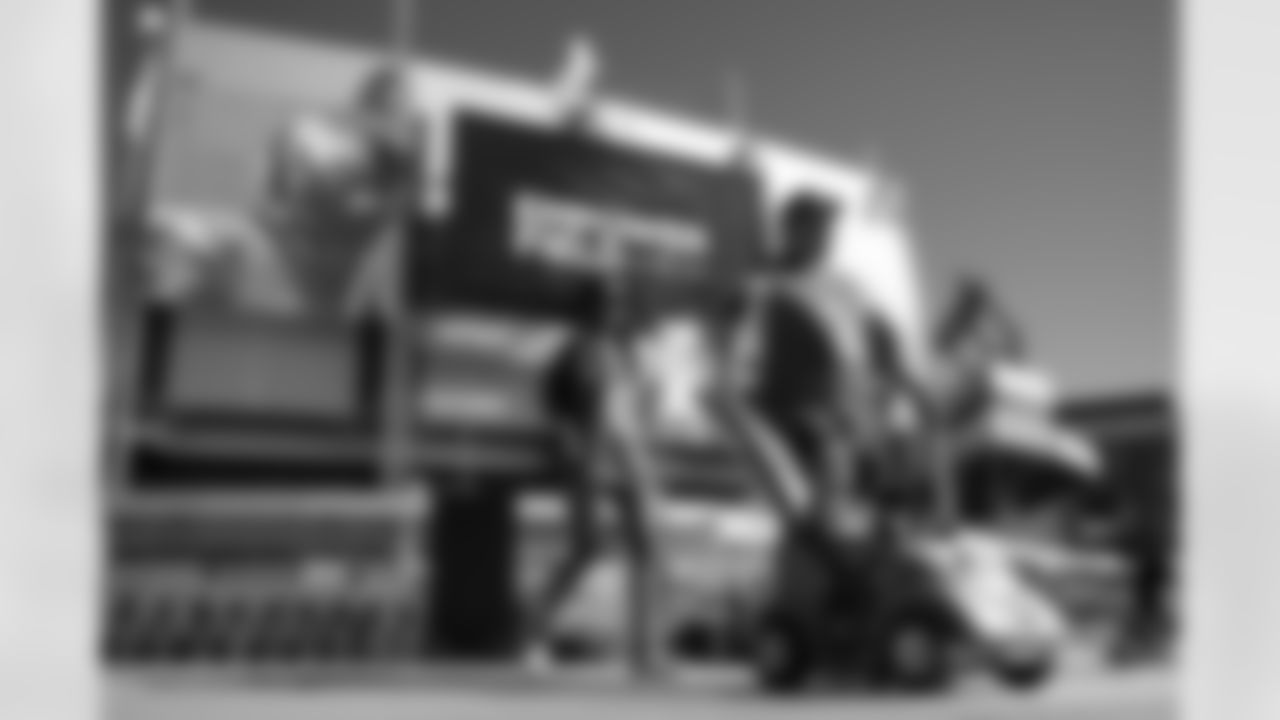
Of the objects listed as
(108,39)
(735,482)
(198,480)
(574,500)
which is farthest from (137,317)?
(735,482)

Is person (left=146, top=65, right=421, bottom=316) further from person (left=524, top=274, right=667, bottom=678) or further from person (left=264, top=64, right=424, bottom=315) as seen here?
person (left=524, top=274, right=667, bottom=678)

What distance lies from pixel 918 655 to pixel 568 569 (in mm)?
554

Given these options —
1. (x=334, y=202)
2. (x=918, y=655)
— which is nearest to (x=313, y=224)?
(x=334, y=202)

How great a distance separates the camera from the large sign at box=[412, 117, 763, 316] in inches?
107

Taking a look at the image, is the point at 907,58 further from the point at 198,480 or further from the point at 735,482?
the point at 198,480

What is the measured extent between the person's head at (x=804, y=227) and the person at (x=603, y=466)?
271 millimetres

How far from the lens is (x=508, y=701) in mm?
2666

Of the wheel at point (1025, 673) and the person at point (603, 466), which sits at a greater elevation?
the person at point (603, 466)

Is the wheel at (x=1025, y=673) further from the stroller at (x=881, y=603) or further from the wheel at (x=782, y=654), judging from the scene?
the wheel at (x=782, y=654)

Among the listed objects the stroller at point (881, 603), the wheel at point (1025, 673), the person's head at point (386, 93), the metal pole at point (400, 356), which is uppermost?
the person's head at point (386, 93)

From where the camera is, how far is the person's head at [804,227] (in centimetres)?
276

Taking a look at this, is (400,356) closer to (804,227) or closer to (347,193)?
(347,193)

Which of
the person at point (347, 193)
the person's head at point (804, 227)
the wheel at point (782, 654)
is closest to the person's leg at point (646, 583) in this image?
the wheel at point (782, 654)

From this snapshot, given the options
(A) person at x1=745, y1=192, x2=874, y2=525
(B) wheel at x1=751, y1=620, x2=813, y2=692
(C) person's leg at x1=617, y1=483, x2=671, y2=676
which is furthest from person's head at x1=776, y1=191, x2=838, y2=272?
(B) wheel at x1=751, y1=620, x2=813, y2=692
